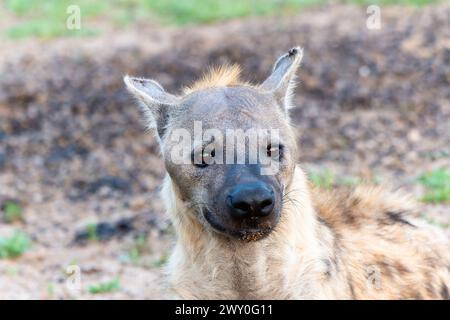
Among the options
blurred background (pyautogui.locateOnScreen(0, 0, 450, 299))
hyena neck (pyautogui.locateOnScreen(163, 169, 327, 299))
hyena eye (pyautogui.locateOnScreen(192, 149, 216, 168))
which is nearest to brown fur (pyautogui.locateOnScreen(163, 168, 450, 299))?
hyena neck (pyautogui.locateOnScreen(163, 169, 327, 299))

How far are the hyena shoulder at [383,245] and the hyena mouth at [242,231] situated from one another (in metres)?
0.57

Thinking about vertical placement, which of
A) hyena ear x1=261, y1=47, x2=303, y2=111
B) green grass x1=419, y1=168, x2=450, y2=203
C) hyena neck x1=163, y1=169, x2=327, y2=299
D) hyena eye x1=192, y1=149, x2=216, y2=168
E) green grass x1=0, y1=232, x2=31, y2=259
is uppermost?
hyena ear x1=261, y1=47, x2=303, y2=111

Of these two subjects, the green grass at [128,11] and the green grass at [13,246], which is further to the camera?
the green grass at [128,11]

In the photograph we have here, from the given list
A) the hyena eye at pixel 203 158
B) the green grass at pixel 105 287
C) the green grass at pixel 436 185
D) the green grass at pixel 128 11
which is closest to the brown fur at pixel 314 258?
the hyena eye at pixel 203 158

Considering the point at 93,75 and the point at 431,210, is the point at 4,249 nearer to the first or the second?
the point at 431,210

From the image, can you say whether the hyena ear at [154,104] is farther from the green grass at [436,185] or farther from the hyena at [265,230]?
the green grass at [436,185]

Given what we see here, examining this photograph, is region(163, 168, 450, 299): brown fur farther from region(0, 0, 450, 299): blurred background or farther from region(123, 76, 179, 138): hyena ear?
region(0, 0, 450, 299): blurred background

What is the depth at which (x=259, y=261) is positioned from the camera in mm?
4523

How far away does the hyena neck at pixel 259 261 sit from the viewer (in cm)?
452

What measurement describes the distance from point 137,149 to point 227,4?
5.28 metres

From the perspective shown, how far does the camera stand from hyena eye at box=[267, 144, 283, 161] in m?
4.50

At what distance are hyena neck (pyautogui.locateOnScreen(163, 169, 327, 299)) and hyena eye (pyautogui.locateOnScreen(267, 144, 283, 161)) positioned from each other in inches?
9.2
